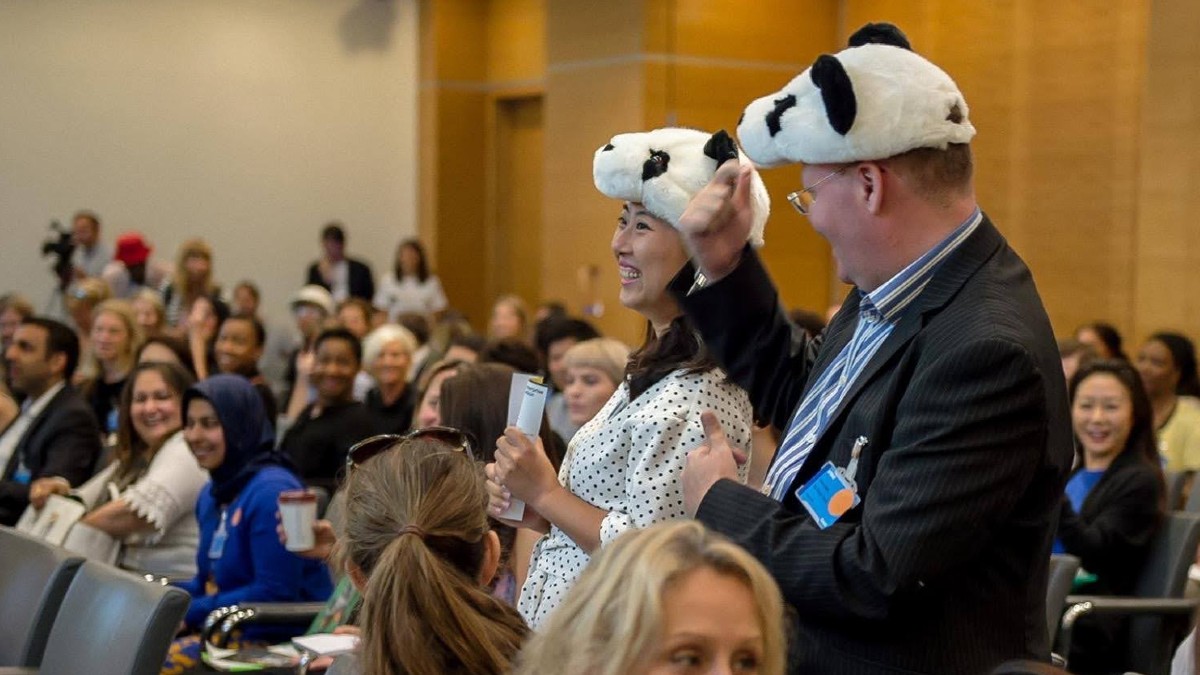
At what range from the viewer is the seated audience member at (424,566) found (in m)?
1.87

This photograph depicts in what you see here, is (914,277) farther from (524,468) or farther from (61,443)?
(61,443)

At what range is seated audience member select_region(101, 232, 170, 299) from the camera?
1140 centimetres

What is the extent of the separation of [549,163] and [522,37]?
245 cm

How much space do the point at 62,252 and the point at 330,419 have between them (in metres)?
6.22

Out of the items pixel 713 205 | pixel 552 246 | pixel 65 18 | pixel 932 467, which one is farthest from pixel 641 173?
pixel 65 18

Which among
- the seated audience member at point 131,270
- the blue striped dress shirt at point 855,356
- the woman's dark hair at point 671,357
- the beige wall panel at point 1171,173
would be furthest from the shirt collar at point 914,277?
the seated audience member at point 131,270

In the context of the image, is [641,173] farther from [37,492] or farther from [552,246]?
[552,246]

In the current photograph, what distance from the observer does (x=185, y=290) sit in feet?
34.4

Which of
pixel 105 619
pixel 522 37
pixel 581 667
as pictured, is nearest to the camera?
pixel 581 667

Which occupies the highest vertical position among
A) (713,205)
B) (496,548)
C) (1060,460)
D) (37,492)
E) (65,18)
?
(65,18)

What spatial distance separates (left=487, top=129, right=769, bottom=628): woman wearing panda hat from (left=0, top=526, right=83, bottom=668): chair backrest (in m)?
1.19

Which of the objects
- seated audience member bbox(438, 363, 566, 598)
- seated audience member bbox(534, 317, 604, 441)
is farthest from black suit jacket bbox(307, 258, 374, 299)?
seated audience member bbox(438, 363, 566, 598)

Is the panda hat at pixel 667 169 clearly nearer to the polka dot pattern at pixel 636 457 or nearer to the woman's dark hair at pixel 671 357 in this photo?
the woman's dark hair at pixel 671 357

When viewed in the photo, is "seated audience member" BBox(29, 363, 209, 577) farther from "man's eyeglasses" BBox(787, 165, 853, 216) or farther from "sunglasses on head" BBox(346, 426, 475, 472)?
"man's eyeglasses" BBox(787, 165, 853, 216)
